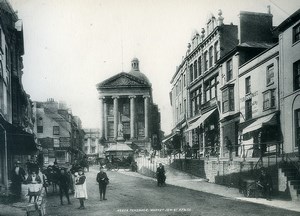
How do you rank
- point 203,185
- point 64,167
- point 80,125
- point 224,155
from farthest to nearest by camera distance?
1. point 224,155
2. point 203,185
3. point 64,167
4. point 80,125

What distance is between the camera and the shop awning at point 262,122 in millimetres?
19281

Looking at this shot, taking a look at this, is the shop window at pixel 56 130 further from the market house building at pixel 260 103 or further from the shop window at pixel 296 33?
the shop window at pixel 296 33

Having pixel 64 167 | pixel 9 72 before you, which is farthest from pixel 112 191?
pixel 9 72

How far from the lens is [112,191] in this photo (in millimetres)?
15711

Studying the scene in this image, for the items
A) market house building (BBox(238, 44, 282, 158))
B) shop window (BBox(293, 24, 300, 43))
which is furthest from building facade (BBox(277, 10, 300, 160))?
market house building (BBox(238, 44, 282, 158))

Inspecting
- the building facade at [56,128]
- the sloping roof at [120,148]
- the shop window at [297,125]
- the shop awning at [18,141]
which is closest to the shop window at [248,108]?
the shop window at [297,125]

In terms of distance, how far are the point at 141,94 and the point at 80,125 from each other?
11.4ft

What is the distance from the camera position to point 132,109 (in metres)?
22.8

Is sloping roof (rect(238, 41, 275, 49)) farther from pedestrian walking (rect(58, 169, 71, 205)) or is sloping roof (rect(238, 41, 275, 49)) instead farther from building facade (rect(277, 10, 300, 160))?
pedestrian walking (rect(58, 169, 71, 205))

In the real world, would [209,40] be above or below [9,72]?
above

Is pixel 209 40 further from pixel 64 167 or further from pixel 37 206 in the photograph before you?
pixel 37 206

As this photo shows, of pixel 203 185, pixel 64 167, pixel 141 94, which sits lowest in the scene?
pixel 203 185

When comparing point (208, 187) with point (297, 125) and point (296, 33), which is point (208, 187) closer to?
point (297, 125)

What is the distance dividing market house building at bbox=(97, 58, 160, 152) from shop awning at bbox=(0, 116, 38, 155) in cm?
308
